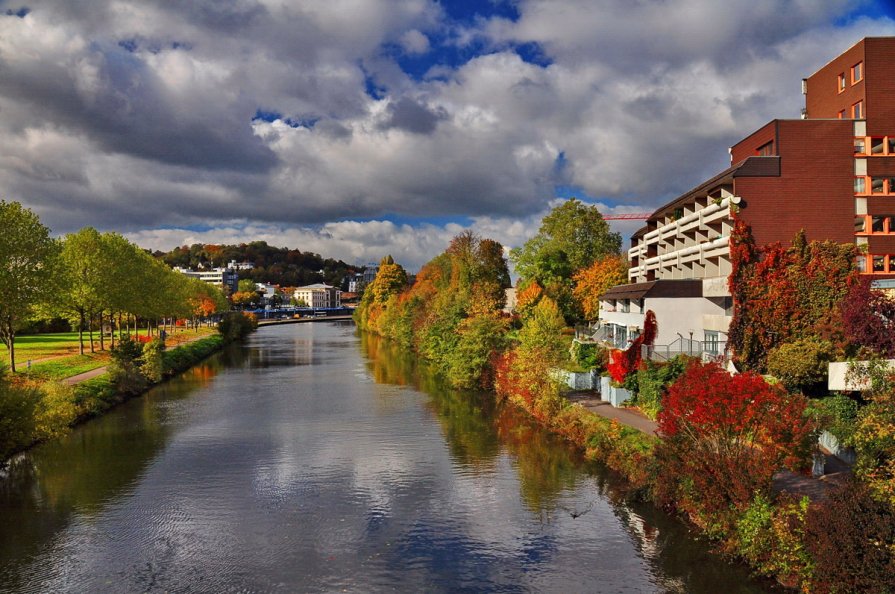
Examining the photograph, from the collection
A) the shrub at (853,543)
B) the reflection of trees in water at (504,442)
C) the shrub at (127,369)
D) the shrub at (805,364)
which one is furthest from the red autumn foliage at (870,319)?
the shrub at (127,369)

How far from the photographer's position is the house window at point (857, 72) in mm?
42531

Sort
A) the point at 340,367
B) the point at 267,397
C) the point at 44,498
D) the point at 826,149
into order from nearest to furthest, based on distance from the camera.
Result: the point at 44,498
the point at 826,149
the point at 267,397
the point at 340,367

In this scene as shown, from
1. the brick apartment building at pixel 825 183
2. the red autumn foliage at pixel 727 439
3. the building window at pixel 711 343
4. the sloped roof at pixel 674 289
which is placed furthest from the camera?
the sloped roof at pixel 674 289

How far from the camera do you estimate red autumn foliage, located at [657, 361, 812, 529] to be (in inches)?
814

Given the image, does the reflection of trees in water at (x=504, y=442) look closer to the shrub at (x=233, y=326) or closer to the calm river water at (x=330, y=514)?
the calm river water at (x=330, y=514)

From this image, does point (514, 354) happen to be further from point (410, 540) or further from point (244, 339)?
point (244, 339)

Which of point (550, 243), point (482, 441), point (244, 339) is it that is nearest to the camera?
point (482, 441)

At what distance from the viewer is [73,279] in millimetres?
59000

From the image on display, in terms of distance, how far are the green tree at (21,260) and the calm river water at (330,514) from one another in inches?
406

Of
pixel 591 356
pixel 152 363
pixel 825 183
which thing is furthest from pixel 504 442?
pixel 152 363

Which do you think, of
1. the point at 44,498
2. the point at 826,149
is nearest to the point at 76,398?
the point at 44,498

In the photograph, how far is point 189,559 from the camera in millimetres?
20406

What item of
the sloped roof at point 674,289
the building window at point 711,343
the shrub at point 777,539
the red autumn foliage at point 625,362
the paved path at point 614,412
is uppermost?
the sloped roof at point 674,289

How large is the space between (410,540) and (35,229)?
38363 mm
